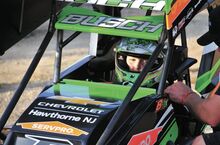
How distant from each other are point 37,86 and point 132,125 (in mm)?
2979

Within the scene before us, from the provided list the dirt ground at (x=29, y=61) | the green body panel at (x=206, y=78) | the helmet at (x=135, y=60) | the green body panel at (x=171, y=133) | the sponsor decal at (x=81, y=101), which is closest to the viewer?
the sponsor decal at (x=81, y=101)

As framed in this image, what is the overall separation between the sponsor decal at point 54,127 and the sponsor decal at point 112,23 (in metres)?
0.79

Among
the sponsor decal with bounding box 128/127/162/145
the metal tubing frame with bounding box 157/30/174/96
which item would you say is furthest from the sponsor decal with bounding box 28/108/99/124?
the metal tubing frame with bounding box 157/30/174/96

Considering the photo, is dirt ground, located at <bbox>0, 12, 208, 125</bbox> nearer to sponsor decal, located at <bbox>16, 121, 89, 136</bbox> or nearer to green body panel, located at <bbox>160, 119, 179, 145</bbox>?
green body panel, located at <bbox>160, 119, 179, 145</bbox>

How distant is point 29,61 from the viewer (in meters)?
7.23

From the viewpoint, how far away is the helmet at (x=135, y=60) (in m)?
4.04

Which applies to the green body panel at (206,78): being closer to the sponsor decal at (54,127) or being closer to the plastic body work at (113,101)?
the plastic body work at (113,101)

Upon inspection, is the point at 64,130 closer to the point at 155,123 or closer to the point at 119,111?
the point at 119,111

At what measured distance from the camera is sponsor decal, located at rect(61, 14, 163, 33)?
12.5ft

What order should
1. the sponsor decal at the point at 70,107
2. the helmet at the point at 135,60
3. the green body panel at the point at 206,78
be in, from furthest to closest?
the green body panel at the point at 206,78 → the helmet at the point at 135,60 → the sponsor decal at the point at 70,107

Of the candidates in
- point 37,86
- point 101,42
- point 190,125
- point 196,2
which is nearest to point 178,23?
point 196,2

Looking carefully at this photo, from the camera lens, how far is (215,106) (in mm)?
3674

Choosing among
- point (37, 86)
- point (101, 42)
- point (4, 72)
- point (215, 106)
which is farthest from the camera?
point (4, 72)

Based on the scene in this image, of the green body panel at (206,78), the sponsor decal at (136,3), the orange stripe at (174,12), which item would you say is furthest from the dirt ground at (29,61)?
the orange stripe at (174,12)
